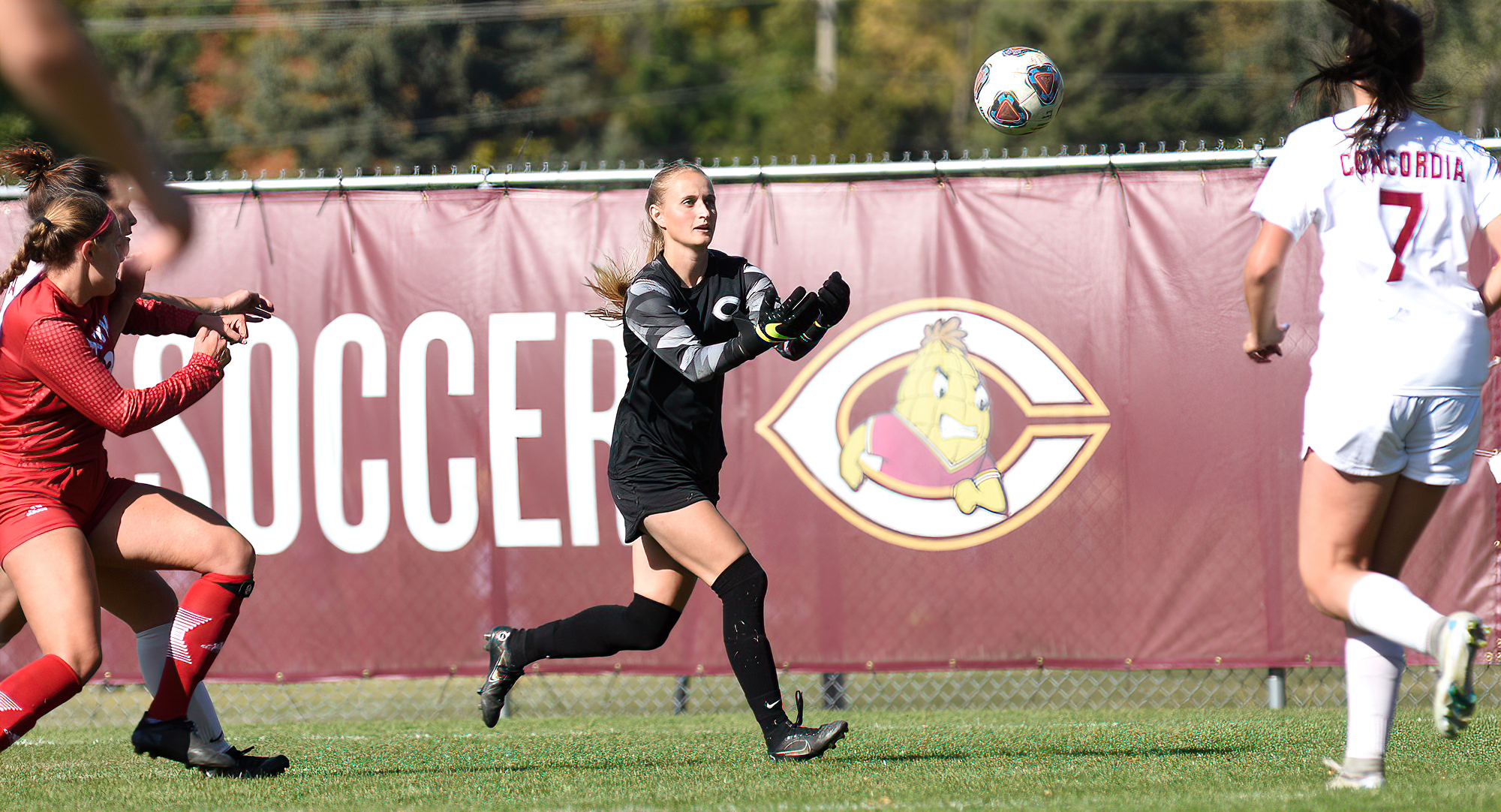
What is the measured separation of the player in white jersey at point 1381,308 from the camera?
10.5ft

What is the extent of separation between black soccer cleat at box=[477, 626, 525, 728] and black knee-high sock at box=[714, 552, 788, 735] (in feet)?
2.90

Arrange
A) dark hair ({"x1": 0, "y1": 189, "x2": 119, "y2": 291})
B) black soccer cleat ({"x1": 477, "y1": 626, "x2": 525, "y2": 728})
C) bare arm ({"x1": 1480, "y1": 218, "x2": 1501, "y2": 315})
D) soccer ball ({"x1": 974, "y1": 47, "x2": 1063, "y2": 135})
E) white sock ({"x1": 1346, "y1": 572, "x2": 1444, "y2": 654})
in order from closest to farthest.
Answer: white sock ({"x1": 1346, "y1": 572, "x2": 1444, "y2": 654})
bare arm ({"x1": 1480, "y1": 218, "x2": 1501, "y2": 315})
dark hair ({"x1": 0, "y1": 189, "x2": 119, "y2": 291})
black soccer cleat ({"x1": 477, "y1": 626, "x2": 525, "y2": 728})
soccer ball ({"x1": 974, "y1": 47, "x2": 1063, "y2": 135})

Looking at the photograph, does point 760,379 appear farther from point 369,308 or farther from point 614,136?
point 614,136

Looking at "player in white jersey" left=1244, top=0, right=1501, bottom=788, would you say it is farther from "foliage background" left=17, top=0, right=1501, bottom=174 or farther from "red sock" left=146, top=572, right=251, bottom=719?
"foliage background" left=17, top=0, right=1501, bottom=174

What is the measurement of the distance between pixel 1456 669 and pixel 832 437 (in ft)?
12.4

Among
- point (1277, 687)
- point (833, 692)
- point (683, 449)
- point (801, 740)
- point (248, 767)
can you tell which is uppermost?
point (683, 449)

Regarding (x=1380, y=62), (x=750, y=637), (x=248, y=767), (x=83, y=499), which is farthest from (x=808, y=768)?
(x=1380, y=62)

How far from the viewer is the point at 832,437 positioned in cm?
657

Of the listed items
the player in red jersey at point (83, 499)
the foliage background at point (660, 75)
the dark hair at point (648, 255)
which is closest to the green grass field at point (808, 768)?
the player in red jersey at point (83, 499)

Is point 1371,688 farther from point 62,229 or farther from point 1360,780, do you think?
point 62,229

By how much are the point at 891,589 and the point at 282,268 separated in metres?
3.44

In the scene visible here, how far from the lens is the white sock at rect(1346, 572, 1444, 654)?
311cm

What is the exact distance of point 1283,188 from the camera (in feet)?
10.9

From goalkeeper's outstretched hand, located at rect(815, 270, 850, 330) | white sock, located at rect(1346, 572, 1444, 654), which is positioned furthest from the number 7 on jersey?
goalkeeper's outstretched hand, located at rect(815, 270, 850, 330)
